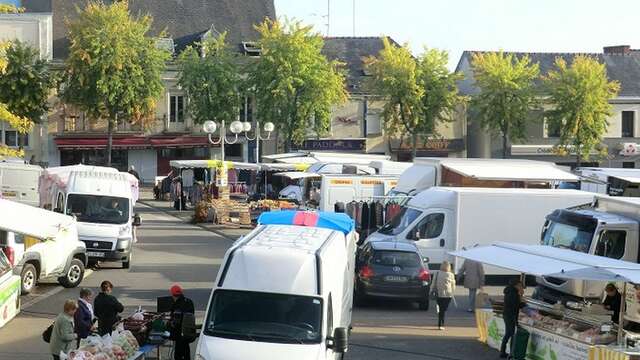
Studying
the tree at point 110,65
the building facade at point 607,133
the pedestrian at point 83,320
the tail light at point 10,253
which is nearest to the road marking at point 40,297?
the tail light at point 10,253

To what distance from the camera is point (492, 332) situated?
19.3 m

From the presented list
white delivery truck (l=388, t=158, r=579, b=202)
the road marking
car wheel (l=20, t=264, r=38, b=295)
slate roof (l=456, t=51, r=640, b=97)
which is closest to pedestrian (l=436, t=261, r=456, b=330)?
the road marking

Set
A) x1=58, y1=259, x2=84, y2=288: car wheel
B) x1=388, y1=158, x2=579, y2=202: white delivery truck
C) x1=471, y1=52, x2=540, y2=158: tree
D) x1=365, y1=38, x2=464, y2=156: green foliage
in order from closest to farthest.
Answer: x1=58, y1=259, x2=84, y2=288: car wheel
x1=388, y1=158, x2=579, y2=202: white delivery truck
x1=365, y1=38, x2=464, y2=156: green foliage
x1=471, y1=52, x2=540, y2=158: tree

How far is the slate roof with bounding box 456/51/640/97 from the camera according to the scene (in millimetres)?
69375

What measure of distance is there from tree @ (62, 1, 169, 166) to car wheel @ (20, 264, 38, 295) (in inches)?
1300

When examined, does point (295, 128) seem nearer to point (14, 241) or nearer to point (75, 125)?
point (75, 125)

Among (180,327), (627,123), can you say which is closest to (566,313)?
(180,327)

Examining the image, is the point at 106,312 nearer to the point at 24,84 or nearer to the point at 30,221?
the point at 30,221

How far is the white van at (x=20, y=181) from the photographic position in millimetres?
43719

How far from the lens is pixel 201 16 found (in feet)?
235

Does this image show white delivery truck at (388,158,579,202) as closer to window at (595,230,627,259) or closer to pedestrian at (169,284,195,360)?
window at (595,230,627,259)

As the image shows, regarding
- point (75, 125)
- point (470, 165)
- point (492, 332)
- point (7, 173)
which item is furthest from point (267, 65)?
point (492, 332)

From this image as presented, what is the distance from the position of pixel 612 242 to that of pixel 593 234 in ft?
1.52

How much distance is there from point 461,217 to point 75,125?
141ft
